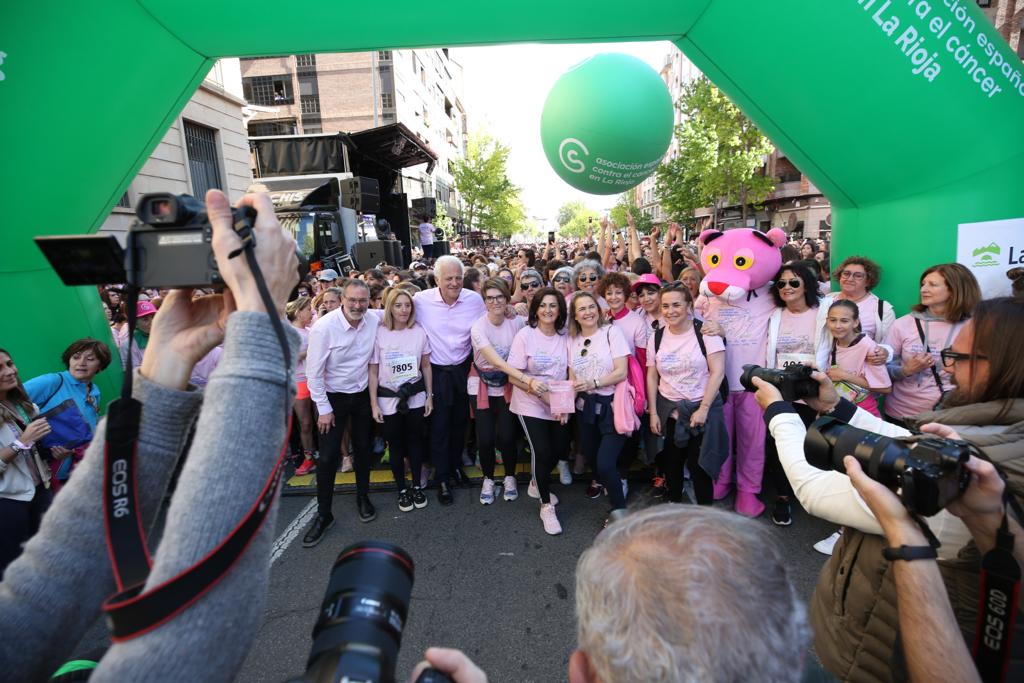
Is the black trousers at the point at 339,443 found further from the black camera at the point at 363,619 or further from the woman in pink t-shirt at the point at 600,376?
the black camera at the point at 363,619

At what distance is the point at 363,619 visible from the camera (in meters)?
0.78

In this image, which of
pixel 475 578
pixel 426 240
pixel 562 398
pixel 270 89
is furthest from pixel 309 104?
pixel 475 578

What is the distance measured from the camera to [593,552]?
0.94 m

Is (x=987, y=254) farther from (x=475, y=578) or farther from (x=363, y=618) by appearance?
(x=363, y=618)

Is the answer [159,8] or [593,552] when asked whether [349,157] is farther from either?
[593,552]

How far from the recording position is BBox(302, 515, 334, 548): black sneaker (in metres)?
3.75

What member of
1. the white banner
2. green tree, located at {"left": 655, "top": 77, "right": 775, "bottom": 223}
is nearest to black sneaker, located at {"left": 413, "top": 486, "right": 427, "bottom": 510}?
the white banner

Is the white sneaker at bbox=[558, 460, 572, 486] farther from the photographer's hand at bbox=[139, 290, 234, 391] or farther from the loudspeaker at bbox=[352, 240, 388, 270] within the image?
the loudspeaker at bbox=[352, 240, 388, 270]

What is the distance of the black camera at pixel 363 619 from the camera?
0.70 metres

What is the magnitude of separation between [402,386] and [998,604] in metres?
3.58

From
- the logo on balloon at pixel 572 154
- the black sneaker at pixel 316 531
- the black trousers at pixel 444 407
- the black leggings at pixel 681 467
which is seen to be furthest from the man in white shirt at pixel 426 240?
the black leggings at pixel 681 467

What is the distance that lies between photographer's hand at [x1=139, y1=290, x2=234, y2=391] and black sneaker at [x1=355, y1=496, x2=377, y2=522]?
344 cm

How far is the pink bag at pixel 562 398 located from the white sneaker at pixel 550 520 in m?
0.76

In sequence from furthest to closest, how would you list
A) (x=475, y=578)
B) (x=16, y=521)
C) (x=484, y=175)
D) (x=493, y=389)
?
(x=484, y=175) < (x=493, y=389) < (x=475, y=578) < (x=16, y=521)
